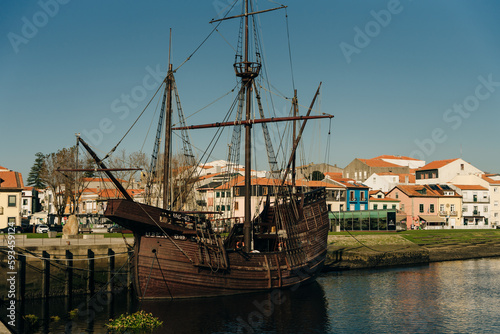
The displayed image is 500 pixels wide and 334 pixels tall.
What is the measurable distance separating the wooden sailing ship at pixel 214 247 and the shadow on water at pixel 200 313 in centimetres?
113

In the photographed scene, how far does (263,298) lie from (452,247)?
1507 inches

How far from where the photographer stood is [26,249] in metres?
34.4

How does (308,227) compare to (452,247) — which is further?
(452,247)

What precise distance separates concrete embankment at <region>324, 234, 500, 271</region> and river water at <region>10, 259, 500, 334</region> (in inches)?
397

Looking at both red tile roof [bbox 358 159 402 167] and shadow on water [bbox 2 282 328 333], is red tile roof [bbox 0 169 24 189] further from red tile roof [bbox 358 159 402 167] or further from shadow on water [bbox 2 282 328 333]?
red tile roof [bbox 358 159 402 167]

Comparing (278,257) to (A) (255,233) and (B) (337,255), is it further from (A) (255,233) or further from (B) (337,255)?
(B) (337,255)

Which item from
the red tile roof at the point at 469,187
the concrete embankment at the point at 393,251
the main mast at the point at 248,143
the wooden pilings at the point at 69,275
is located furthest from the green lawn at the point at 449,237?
the wooden pilings at the point at 69,275

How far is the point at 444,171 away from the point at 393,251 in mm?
65625

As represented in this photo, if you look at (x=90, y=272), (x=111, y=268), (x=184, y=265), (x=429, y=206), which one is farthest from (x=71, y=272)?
(x=429, y=206)

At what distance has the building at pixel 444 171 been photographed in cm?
11612

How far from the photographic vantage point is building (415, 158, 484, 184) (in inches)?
4572

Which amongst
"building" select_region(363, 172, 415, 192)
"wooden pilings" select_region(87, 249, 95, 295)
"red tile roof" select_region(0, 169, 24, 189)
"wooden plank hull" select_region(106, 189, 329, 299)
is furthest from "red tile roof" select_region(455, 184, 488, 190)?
"wooden pilings" select_region(87, 249, 95, 295)

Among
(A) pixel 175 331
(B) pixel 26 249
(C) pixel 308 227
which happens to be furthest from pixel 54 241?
(C) pixel 308 227

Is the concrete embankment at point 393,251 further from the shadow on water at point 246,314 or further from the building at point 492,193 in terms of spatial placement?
the building at point 492,193
